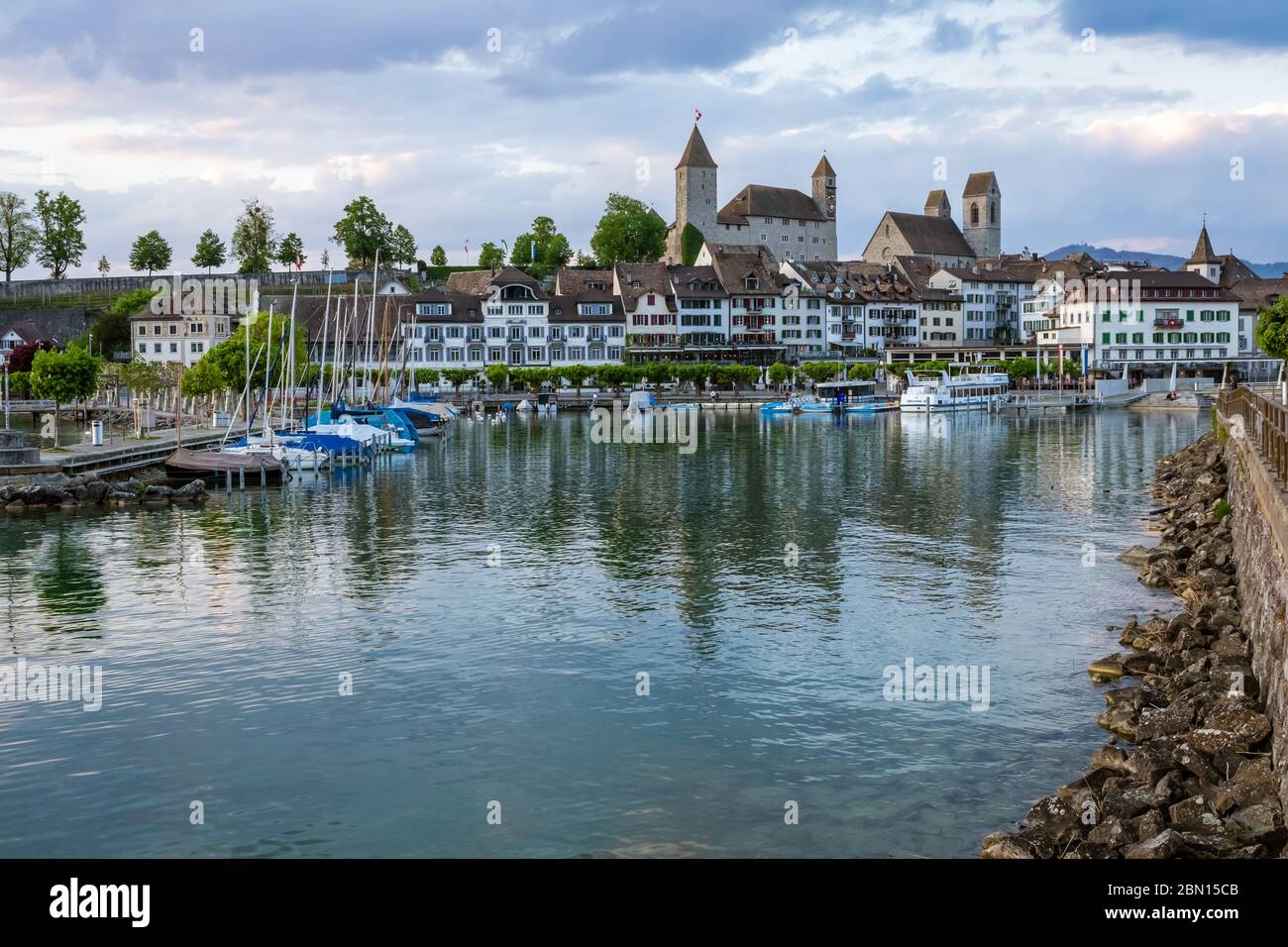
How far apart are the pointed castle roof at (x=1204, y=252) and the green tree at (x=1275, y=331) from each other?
12287 centimetres

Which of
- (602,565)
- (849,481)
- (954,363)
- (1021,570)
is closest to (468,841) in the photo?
(602,565)

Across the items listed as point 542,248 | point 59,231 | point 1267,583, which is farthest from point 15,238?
point 1267,583

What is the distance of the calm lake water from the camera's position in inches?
678

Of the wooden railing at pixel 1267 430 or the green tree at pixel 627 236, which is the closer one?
the wooden railing at pixel 1267 430

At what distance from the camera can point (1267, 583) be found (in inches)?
810

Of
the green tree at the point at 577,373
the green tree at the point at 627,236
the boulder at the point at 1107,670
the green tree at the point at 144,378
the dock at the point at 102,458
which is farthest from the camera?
the green tree at the point at 627,236

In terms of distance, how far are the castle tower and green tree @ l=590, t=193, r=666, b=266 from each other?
513 inches

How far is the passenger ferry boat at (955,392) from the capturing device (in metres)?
125

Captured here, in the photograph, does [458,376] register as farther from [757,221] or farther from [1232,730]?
[1232,730]

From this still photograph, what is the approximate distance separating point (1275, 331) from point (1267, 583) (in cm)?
5041

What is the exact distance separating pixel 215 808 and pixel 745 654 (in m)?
11.3

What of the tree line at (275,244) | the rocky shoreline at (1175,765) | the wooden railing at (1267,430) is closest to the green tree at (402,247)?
the tree line at (275,244)

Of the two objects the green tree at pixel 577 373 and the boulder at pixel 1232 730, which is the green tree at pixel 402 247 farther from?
the boulder at pixel 1232 730
